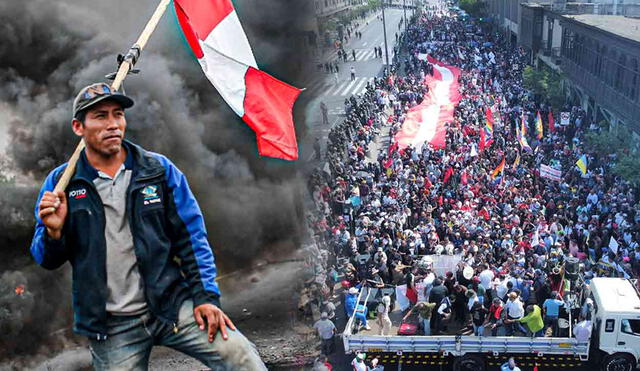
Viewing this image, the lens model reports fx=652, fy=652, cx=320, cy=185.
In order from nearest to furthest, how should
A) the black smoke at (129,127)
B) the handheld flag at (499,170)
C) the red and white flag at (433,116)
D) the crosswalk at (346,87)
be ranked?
1. the black smoke at (129,127)
2. the handheld flag at (499,170)
3. the red and white flag at (433,116)
4. the crosswalk at (346,87)

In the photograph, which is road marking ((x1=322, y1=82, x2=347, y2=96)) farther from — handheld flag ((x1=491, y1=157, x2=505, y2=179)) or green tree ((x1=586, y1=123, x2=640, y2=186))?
handheld flag ((x1=491, y1=157, x2=505, y2=179))

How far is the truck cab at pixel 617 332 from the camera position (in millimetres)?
10484

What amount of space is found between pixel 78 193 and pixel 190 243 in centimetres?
48

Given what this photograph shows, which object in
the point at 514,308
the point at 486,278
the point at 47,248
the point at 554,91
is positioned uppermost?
the point at 47,248

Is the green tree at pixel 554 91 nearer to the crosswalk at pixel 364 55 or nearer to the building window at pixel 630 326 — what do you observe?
the crosswalk at pixel 364 55

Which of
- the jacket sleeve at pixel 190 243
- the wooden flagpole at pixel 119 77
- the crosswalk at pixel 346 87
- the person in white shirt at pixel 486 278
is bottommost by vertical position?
the crosswalk at pixel 346 87

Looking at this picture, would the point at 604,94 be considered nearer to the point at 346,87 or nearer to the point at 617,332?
the point at 617,332

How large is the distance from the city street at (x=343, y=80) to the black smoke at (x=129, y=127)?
2.14 m

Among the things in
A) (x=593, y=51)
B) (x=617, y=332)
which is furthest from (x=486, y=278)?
(x=593, y=51)

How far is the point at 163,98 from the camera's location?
1908 cm

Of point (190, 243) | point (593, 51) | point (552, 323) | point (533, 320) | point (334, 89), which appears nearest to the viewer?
point (190, 243)

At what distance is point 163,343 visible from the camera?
8.70 ft

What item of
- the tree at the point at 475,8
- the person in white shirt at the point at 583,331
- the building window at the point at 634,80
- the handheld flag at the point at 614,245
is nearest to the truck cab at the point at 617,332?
the person in white shirt at the point at 583,331

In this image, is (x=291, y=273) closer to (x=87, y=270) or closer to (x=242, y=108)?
(x=242, y=108)
